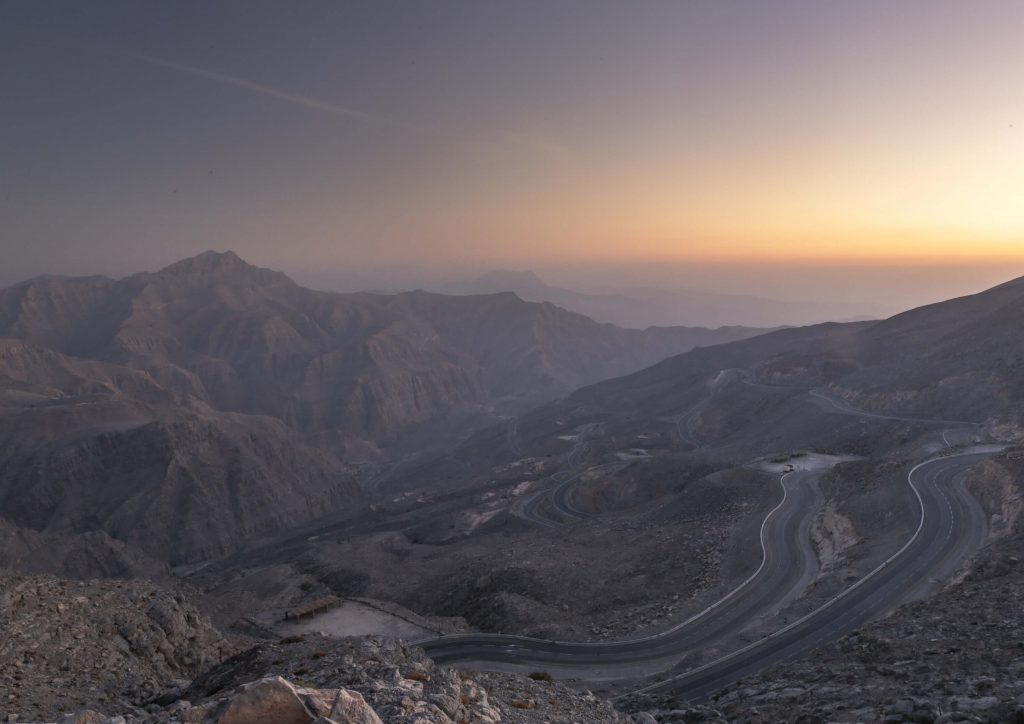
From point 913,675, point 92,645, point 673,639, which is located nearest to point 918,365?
point 673,639

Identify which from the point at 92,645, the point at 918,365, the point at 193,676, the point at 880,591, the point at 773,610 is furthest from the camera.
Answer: the point at 918,365

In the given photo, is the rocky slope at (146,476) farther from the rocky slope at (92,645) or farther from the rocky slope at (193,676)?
the rocky slope at (193,676)

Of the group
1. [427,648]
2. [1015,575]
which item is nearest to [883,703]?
[1015,575]

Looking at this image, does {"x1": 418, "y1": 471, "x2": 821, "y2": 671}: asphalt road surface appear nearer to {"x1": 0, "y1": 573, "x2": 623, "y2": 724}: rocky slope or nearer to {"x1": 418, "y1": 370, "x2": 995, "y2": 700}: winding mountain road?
{"x1": 418, "y1": 370, "x2": 995, "y2": 700}: winding mountain road

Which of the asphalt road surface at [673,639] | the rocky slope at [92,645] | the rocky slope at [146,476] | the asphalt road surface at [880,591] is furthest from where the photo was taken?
the rocky slope at [146,476]

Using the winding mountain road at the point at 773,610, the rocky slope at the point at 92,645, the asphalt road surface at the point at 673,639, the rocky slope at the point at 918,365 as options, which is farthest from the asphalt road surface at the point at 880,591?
the rocky slope at the point at 918,365

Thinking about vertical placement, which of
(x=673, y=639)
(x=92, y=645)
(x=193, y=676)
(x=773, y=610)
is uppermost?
(x=92, y=645)

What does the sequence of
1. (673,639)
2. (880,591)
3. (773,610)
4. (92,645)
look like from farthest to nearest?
(773,610) < (673,639) < (880,591) < (92,645)

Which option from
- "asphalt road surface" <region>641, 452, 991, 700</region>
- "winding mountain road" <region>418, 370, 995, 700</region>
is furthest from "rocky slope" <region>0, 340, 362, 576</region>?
"asphalt road surface" <region>641, 452, 991, 700</region>

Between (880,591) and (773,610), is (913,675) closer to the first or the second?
(880,591)

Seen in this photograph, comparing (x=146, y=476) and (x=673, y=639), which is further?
(x=146, y=476)

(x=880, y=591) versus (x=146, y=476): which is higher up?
(x=880, y=591)

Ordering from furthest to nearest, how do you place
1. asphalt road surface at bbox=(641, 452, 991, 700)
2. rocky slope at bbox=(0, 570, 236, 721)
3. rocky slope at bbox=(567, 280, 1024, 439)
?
rocky slope at bbox=(567, 280, 1024, 439)
asphalt road surface at bbox=(641, 452, 991, 700)
rocky slope at bbox=(0, 570, 236, 721)

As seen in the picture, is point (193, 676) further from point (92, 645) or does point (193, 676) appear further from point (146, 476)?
point (146, 476)
